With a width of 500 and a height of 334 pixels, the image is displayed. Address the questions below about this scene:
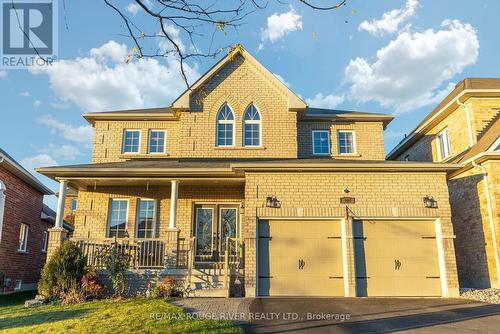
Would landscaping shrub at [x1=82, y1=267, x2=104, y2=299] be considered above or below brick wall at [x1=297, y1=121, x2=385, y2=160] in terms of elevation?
below

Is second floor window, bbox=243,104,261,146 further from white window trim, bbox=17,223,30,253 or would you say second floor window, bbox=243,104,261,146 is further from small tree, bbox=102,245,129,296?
white window trim, bbox=17,223,30,253

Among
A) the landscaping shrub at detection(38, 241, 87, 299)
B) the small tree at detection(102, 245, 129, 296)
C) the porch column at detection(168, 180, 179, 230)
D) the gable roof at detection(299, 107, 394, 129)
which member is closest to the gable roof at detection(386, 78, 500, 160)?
the gable roof at detection(299, 107, 394, 129)

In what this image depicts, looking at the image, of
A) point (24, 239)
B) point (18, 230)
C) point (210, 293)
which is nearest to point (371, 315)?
point (210, 293)

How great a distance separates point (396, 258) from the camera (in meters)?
10.5

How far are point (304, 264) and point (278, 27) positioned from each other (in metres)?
7.19

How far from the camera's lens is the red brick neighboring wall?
511 inches

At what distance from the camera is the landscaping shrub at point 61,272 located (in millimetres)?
9461

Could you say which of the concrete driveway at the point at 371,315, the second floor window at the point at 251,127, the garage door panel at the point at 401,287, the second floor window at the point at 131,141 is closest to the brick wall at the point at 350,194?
the garage door panel at the point at 401,287

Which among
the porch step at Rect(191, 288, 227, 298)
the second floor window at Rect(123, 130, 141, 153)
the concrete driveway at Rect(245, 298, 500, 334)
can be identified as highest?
the second floor window at Rect(123, 130, 141, 153)

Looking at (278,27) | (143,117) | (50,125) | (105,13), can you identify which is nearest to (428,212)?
(278,27)

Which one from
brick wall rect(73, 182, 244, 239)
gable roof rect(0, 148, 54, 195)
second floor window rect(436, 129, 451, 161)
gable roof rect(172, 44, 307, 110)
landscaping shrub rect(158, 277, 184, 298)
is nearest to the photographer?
landscaping shrub rect(158, 277, 184, 298)

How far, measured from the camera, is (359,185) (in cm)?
1091

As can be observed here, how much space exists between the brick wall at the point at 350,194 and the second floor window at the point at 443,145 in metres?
5.93

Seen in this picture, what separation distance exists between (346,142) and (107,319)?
36.6 ft
